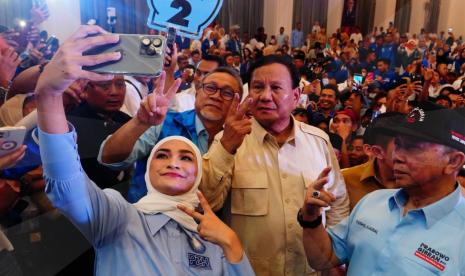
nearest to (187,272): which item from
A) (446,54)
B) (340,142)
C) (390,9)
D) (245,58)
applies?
(340,142)

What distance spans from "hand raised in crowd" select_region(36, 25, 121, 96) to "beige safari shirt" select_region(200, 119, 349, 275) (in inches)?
16.0

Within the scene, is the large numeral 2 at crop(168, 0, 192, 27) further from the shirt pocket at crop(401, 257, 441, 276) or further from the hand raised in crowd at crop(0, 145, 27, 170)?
the shirt pocket at crop(401, 257, 441, 276)

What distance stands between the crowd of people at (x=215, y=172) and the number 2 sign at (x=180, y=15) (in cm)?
5

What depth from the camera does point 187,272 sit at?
0.73 metres

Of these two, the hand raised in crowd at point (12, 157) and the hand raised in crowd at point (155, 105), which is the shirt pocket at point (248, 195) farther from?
the hand raised in crowd at point (12, 157)

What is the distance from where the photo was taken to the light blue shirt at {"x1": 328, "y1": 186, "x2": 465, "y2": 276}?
0.67m

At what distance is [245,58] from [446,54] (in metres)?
0.86

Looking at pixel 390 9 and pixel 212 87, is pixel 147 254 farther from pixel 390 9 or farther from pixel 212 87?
pixel 390 9

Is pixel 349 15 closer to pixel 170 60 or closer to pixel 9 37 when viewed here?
pixel 170 60

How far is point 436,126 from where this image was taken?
0.72 meters

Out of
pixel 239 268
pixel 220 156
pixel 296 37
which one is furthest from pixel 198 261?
pixel 296 37

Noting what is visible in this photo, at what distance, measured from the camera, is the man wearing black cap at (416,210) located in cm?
68

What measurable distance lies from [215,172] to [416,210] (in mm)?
377

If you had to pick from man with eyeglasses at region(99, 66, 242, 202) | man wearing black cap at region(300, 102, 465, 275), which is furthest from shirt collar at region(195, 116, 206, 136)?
man wearing black cap at region(300, 102, 465, 275)
